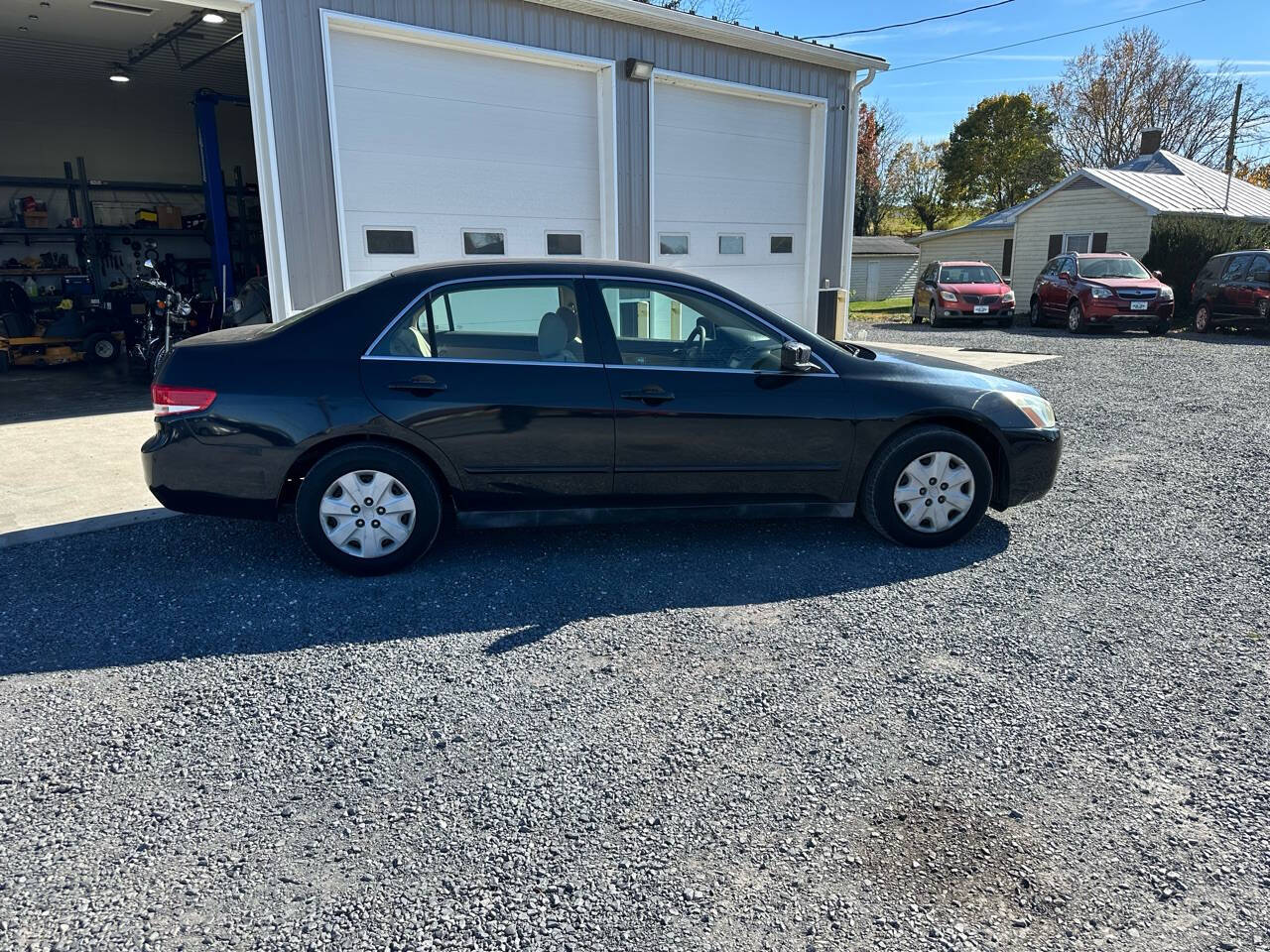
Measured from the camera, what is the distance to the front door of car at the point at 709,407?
14.3 ft

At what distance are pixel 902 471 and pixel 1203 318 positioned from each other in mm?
16552

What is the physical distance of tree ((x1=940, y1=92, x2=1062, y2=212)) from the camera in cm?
4325

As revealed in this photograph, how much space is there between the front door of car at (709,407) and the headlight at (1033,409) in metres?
1.00

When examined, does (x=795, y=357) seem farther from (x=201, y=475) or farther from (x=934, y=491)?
(x=201, y=475)

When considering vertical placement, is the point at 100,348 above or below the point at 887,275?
below

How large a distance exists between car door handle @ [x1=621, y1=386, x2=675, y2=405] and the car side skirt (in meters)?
0.57

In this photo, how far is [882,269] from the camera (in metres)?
38.6

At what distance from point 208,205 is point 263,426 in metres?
9.06

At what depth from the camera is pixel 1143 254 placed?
22.2 metres

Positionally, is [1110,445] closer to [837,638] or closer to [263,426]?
[837,638]

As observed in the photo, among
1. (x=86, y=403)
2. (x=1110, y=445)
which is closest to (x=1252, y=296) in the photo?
(x=1110, y=445)

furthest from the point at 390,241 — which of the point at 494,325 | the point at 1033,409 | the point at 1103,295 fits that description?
the point at 1103,295

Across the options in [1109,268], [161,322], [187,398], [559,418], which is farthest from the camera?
[1109,268]

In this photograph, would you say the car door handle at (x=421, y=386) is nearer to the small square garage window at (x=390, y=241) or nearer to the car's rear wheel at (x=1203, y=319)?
the small square garage window at (x=390, y=241)
